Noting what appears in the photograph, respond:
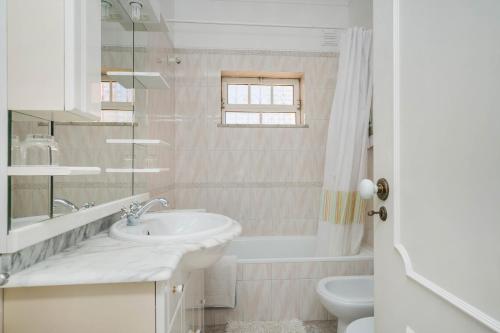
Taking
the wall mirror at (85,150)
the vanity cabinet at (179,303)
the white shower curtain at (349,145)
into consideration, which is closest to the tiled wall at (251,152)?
the white shower curtain at (349,145)

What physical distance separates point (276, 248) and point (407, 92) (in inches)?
85.9

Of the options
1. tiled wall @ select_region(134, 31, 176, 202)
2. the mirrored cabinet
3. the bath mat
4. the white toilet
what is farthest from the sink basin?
the bath mat

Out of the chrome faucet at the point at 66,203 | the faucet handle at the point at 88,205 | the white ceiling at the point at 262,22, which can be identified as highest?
the white ceiling at the point at 262,22

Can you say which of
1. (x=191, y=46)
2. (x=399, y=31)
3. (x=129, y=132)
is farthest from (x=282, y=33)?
(x=399, y=31)

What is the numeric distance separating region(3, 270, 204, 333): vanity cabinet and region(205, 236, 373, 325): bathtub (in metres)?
1.30

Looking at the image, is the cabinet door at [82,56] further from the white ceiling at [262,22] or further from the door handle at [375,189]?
the white ceiling at [262,22]

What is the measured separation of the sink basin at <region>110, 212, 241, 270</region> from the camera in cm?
95

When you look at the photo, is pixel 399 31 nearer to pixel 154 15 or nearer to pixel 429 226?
pixel 429 226

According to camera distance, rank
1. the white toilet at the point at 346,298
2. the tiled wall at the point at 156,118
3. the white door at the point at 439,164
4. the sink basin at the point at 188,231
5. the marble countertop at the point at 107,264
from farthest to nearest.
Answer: the tiled wall at the point at 156,118, the white toilet at the point at 346,298, the sink basin at the point at 188,231, the marble countertop at the point at 107,264, the white door at the point at 439,164

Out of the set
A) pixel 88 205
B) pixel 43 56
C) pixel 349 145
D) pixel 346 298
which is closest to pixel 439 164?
pixel 43 56

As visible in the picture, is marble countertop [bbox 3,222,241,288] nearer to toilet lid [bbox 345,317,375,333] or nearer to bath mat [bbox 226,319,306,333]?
toilet lid [bbox 345,317,375,333]

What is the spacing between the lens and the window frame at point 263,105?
283cm

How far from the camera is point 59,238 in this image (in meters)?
0.88

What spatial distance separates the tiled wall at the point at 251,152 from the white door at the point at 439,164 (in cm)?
186
